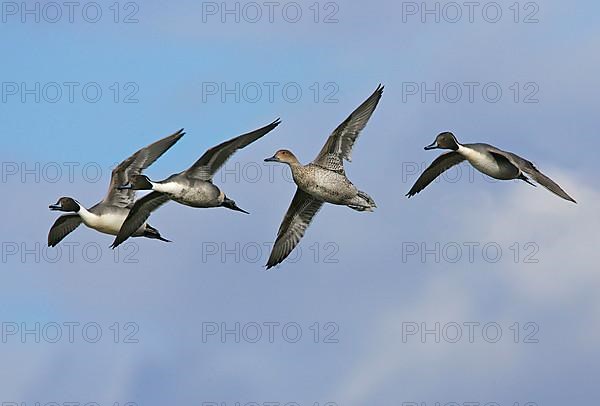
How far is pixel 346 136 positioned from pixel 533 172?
303 centimetres

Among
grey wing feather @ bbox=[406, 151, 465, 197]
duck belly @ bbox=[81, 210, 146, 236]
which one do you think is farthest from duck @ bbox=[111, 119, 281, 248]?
grey wing feather @ bbox=[406, 151, 465, 197]

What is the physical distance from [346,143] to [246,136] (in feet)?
5.34

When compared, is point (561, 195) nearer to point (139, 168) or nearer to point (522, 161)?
point (522, 161)

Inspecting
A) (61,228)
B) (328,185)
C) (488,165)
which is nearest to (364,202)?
(328,185)

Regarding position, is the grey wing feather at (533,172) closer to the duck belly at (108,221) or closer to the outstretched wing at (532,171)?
the outstretched wing at (532,171)

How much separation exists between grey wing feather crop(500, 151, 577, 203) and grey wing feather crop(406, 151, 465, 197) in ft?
5.63

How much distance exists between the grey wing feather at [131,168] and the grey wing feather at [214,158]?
10.4 feet

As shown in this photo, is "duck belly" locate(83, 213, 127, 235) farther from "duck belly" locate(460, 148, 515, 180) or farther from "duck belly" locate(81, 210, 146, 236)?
"duck belly" locate(460, 148, 515, 180)

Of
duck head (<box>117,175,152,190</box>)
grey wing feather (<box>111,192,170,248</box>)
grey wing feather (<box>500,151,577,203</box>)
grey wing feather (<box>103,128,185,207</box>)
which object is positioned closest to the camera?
grey wing feather (<box>500,151,577,203</box>)

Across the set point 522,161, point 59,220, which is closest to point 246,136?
point 522,161

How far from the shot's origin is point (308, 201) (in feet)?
82.8

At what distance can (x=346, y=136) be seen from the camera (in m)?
23.5

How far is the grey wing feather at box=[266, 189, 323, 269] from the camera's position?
25219 millimetres

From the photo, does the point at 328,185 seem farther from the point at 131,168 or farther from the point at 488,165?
the point at 131,168
